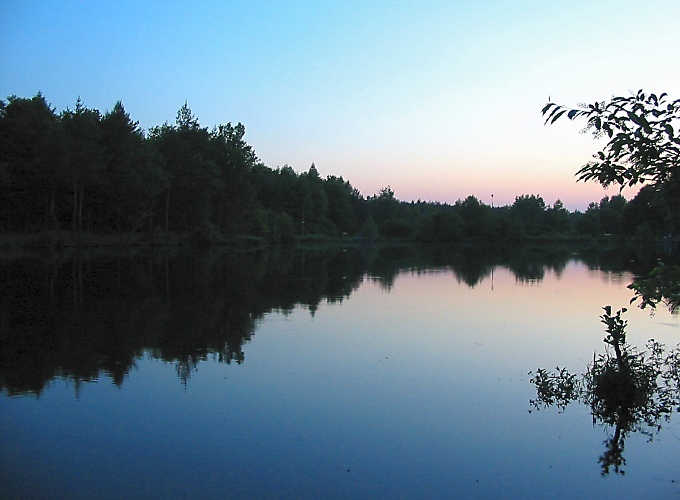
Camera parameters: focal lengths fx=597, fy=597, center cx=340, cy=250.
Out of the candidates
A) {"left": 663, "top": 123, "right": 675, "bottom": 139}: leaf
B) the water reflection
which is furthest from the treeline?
{"left": 663, "top": 123, "right": 675, "bottom": 139}: leaf

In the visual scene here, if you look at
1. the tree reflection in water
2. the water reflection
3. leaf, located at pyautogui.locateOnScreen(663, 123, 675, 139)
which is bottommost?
the water reflection

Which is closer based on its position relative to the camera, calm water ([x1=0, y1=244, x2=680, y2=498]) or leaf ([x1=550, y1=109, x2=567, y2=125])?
leaf ([x1=550, y1=109, x2=567, y2=125])

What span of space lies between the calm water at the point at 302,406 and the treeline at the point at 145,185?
19.2 metres

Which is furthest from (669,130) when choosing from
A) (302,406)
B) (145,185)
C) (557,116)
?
(145,185)

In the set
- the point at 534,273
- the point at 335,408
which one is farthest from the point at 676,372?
the point at 534,273

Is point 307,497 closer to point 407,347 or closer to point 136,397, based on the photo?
point 136,397

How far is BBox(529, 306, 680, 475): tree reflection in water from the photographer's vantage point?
756 cm

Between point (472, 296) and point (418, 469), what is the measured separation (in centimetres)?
1610

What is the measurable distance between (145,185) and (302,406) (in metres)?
51.7

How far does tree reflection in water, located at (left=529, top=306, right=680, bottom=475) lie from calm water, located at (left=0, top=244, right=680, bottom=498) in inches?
7.5

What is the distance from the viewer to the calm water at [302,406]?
19.1 ft

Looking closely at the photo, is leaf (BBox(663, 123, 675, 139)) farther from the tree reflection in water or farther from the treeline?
the treeline

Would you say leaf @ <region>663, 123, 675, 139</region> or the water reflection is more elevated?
leaf @ <region>663, 123, 675, 139</region>

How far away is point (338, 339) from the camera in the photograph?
1302 centimetres
